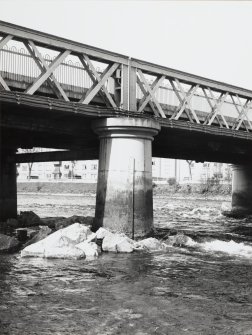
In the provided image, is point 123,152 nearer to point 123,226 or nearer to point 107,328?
point 123,226

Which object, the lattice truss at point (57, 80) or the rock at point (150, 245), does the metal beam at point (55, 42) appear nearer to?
the lattice truss at point (57, 80)

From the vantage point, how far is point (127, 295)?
10.5m

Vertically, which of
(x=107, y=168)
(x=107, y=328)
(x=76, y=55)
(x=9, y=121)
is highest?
(x=76, y=55)

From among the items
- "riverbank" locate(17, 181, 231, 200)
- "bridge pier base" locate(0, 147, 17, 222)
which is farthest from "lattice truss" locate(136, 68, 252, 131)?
"riverbank" locate(17, 181, 231, 200)

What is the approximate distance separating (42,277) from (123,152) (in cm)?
817

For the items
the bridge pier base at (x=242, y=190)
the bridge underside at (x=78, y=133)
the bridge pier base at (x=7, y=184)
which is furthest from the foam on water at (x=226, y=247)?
the bridge pier base at (x=242, y=190)

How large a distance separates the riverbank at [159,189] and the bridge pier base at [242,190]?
123ft

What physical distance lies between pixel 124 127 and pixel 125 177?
216 cm

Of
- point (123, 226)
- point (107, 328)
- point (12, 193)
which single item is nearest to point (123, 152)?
point (123, 226)

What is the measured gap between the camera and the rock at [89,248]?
15392 millimetres

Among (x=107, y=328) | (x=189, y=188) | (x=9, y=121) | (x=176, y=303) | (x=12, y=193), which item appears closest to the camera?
(x=107, y=328)

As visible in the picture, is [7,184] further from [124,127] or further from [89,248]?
[89,248]

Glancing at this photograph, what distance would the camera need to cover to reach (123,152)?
19.0 metres

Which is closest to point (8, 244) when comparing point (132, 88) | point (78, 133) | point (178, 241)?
point (78, 133)
